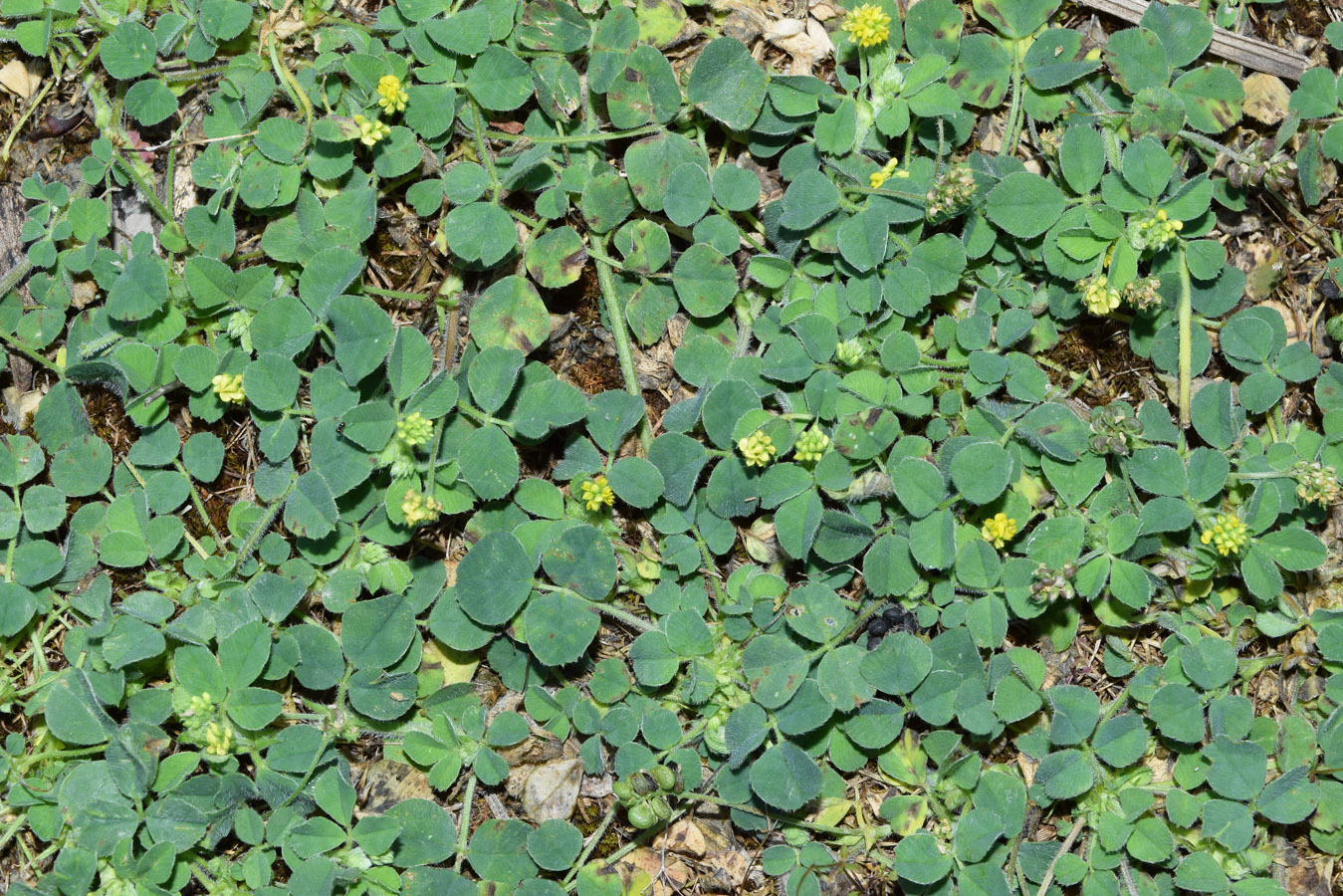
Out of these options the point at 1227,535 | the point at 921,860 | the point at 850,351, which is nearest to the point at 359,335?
the point at 850,351

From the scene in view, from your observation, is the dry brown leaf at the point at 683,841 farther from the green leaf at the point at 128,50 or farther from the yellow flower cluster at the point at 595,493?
the green leaf at the point at 128,50

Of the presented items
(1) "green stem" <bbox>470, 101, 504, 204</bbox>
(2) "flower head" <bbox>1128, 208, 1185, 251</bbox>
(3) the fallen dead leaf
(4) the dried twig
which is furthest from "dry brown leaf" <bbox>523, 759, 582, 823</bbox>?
(4) the dried twig

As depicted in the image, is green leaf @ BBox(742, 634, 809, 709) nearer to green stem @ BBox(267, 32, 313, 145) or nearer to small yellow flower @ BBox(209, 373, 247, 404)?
small yellow flower @ BBox(209, 373, 247, 404)

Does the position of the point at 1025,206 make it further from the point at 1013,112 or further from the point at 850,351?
the point at 850,351

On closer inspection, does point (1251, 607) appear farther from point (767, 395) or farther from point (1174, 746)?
point (767, 395)

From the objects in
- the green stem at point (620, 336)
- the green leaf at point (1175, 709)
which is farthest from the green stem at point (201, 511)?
the green leaf at point (1175, 709)

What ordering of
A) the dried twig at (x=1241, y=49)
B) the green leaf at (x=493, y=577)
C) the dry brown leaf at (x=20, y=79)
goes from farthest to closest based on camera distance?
the dry brown leaf at (x=20, y=79), the dried twig at (x=1241, y=49), the green leaf at (x=493, y=577)
